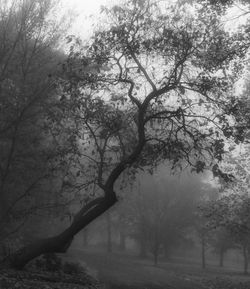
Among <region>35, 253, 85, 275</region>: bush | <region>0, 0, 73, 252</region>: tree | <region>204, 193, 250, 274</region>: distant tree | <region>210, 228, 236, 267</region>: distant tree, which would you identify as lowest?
Result: <region>35, 253, 85, 275</region>: bush

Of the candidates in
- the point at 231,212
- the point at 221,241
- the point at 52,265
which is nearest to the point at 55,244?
the point at 52,265

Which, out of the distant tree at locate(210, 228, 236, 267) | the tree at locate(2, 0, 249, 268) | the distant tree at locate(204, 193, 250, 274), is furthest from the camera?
the distant tree at locate(210, 228, 236, 267)

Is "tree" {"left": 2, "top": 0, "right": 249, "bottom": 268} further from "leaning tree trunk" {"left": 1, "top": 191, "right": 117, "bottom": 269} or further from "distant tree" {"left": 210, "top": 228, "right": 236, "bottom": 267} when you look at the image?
"distant tree" {"left": 210, "top": 228, "right": 236, "bottom": 267}

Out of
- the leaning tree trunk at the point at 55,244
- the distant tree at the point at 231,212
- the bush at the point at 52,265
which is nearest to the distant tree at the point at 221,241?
the distant tree at the point at 231,212

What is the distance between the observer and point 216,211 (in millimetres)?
26547

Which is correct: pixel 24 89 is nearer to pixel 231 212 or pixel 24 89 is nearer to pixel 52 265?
pixel 52 265

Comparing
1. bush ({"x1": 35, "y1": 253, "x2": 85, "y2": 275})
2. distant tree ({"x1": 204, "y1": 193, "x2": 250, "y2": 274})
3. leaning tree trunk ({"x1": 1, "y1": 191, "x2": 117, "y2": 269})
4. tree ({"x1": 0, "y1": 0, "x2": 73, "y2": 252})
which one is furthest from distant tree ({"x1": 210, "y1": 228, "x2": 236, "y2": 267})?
leaning tree trunk ({"x1": 1, "y1": 191, "x2": 117, "y2": 269})

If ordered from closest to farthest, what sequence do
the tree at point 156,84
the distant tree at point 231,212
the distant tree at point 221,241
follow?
the tree at point 156,84
the distant tree at point 231,212
the distant tree at point 221,241

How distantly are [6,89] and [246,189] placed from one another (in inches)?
689

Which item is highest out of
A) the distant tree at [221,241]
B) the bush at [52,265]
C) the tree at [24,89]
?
the tree at [24,89]

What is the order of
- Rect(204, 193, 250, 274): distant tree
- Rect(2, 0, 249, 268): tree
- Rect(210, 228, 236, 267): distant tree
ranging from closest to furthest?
Rect(2, 0, 249, 268): tree
Rect(204, 193, 250, 274): distant tree
Rect(210, 228, 236, 267): distant tree

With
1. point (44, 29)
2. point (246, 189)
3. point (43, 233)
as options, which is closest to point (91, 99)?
point (44, 29)

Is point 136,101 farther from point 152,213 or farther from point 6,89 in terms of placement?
point 152,213

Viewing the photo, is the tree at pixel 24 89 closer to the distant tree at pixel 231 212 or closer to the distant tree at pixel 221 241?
the distant tree at pixel 231 212
